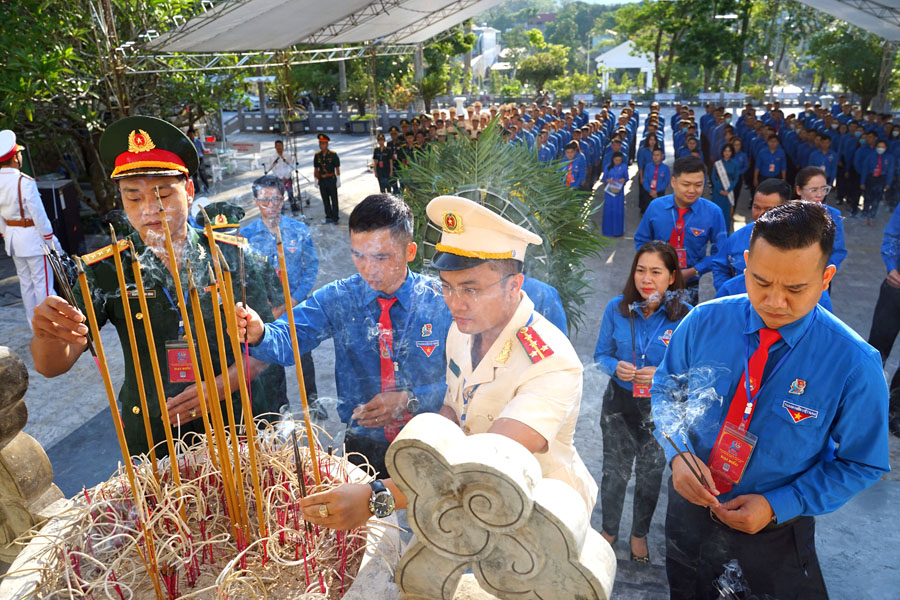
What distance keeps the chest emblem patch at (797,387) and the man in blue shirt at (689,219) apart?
2.59 metres

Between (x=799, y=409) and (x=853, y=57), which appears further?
(x=853, y=57)

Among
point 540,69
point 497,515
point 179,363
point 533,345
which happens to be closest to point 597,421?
point 533,345

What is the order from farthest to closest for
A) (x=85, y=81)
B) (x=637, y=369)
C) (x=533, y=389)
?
(x=85, y=81), (x=637, y=369), (x=533, y=389)

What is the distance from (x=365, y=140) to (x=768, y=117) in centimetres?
1242

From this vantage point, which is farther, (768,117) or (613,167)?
(768,117)

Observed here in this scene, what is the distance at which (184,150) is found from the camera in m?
2.31

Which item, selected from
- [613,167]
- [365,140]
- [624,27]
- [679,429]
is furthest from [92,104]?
[624,27]

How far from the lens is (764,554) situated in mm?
2014

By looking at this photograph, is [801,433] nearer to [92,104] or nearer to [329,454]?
[329,454]

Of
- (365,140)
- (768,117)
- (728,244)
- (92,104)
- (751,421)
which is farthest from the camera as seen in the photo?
(365,140)

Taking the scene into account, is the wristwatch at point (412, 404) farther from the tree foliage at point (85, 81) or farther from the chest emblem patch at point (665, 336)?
the tree foliage at point (85, 81)

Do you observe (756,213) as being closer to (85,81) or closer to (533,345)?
(533,345)

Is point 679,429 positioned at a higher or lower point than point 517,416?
lower

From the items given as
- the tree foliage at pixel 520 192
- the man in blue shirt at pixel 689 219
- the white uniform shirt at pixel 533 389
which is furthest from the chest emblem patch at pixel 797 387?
the man in blue shirt at pixel 689 219
